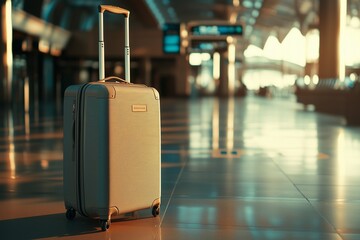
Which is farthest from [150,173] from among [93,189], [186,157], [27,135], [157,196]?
[27,135]

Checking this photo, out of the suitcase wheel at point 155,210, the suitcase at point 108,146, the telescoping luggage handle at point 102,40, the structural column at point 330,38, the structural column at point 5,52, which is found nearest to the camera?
the suitcase at point 108,146

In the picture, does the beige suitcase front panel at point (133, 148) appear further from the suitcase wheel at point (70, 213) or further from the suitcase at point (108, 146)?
the suitcase wheel at point (70, 213)

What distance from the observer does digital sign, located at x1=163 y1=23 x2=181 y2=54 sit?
34.8 m

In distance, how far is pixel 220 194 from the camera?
6.32 m

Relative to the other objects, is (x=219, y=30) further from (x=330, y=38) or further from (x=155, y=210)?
(x=155, y=210)

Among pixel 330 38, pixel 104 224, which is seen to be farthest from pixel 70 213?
pixel 330 38

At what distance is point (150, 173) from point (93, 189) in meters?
0.58

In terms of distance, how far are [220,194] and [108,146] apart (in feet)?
6.76

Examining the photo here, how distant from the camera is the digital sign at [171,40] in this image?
3481 centimetres

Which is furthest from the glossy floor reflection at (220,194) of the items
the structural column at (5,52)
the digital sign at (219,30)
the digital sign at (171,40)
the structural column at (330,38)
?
the digital sign at (219,30)

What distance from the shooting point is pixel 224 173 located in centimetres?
791

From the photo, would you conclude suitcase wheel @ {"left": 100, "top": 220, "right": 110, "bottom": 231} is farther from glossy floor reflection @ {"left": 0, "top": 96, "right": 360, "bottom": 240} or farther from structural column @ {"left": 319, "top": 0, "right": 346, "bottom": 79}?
structural column @ {"left": 319, "top": 0, "right": 346, "bottom": 79}

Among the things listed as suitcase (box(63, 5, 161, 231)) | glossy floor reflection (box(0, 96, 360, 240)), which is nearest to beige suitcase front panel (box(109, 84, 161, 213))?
suitcase (box(63, 5, 161, 231))

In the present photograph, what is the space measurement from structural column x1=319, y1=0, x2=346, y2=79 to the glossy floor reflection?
19.8 meters
